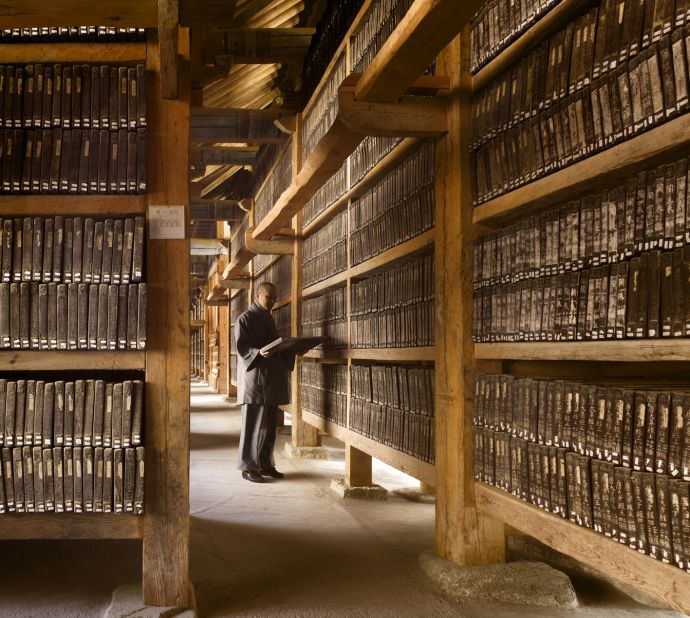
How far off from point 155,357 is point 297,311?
4337mm

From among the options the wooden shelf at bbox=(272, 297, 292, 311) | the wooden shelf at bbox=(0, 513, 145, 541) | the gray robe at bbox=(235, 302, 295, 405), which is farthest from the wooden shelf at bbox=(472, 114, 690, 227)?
the wooden shelf at bbox=(272, 297, 292, 311)

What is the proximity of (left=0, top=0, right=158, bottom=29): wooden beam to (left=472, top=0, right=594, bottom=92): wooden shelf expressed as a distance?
1365mm

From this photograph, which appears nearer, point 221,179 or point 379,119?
point 379,119

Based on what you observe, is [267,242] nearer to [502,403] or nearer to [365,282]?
[365,282]

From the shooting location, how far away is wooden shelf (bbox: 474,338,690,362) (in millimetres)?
2137

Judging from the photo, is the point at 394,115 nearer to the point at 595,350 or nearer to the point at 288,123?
the point at 595,350

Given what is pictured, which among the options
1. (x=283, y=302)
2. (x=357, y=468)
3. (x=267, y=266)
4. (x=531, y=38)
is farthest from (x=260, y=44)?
(x=267, y=266)

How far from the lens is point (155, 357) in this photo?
3.15 meters

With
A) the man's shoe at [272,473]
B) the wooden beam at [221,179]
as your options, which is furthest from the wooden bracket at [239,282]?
the man's shoe at [272,473]

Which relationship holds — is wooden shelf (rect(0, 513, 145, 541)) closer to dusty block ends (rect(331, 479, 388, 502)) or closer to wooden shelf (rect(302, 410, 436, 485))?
wooden shelf (rect(302, 410, 436, 485))

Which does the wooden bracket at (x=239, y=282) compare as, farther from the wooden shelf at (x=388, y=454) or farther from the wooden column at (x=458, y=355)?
the wooden column at (x=458, y=355)

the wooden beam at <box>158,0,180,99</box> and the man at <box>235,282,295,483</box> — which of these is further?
the man at <box>235,282,295,483</box>

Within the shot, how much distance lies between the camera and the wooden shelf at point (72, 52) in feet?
10.4

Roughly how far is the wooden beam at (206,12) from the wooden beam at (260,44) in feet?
8.16
